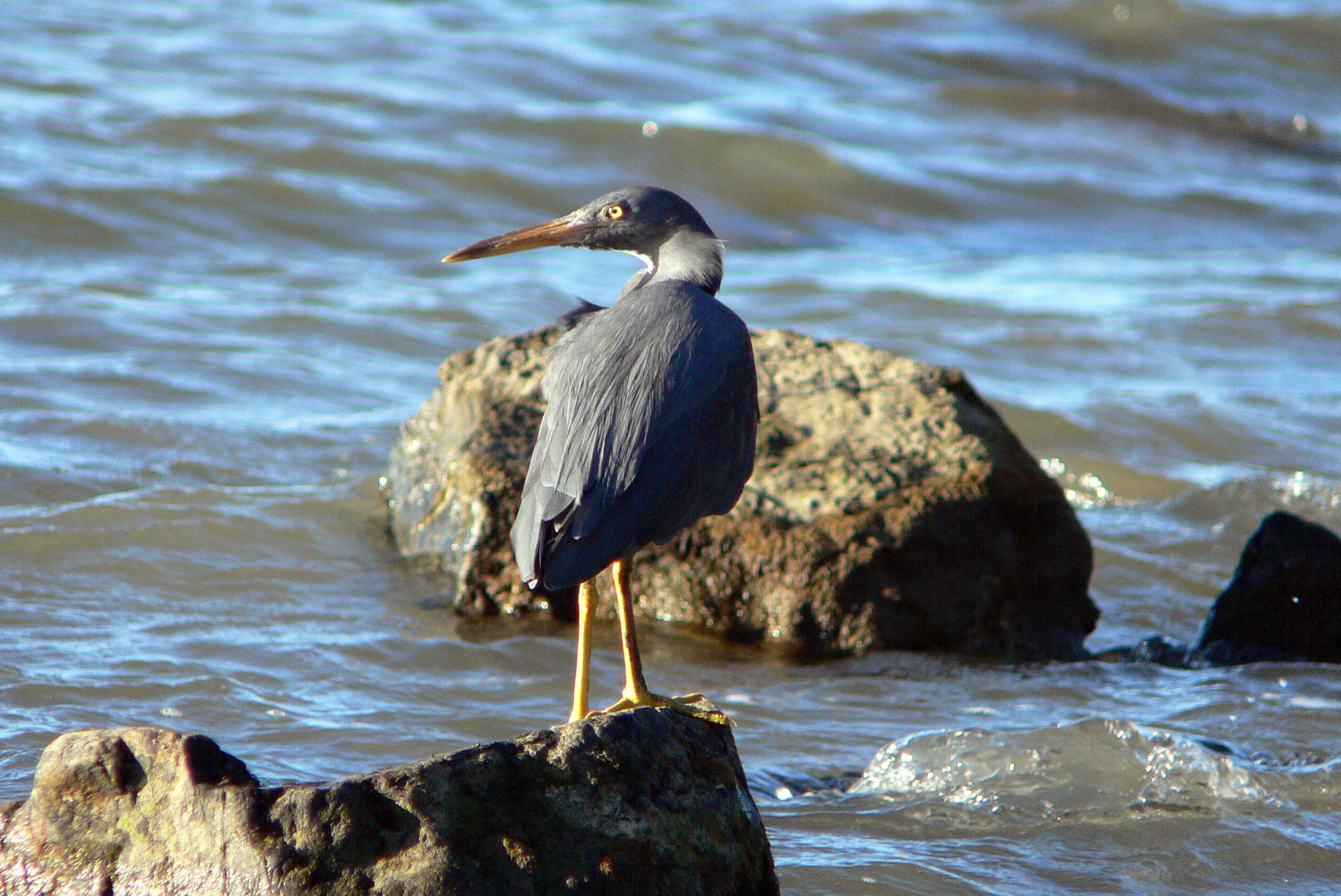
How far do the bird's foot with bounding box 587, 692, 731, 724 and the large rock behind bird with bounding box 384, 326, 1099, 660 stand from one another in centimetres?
147

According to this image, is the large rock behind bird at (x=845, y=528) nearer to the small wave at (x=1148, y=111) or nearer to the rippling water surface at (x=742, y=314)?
the rippling water surface at (x=742, y=314)

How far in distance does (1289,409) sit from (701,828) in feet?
20.6

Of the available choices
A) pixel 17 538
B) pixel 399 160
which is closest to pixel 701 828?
pixel 17 538

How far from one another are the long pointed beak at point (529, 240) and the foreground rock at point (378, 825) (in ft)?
5.34

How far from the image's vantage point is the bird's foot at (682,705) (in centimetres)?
310

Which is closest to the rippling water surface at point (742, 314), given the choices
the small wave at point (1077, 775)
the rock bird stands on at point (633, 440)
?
the small wave at point (1077, 775)

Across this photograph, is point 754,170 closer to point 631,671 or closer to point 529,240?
point 529,240

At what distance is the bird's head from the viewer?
3824mm

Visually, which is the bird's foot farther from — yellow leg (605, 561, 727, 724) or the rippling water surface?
the rippling water surface

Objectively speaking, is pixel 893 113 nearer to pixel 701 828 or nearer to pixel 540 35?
pixel 540 35

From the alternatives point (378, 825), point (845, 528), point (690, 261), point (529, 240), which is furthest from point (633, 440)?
point (845, 528)

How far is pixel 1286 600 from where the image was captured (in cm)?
494

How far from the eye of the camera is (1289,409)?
793cm

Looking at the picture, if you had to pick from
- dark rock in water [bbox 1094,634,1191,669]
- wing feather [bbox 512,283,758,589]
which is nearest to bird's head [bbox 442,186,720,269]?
wing feather [bbox 512,283,758,589]
